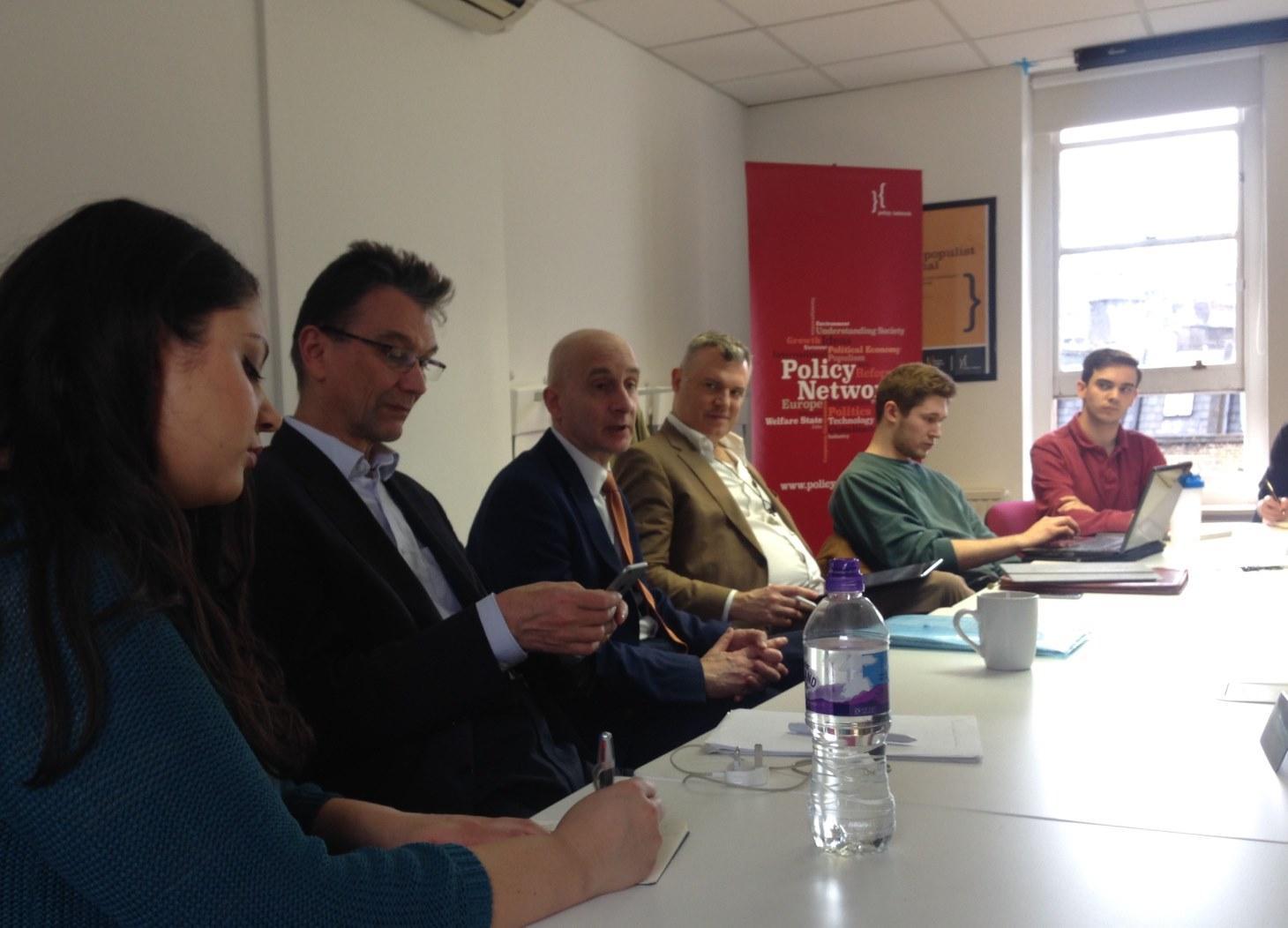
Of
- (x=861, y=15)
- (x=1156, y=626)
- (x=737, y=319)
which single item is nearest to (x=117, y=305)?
(x=1156, y=626)

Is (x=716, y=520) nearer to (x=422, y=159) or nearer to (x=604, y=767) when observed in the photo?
(x=422, y=159)

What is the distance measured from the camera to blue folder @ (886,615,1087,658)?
6.84ft

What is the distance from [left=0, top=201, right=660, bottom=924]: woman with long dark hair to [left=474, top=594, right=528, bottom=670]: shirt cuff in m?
0.49

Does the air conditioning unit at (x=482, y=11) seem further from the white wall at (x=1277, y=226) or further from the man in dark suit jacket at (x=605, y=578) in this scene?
the white wall at (x=1277, y=226)

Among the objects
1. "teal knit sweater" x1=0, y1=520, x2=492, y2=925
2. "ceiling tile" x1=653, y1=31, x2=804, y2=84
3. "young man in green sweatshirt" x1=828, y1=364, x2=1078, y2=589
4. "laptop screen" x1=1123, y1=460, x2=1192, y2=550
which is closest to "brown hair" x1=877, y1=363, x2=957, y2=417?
"young man in green sweatshirt" x1=828, y1=364, x2=1078, y2=589

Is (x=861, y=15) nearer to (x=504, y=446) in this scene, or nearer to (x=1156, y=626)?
(x=504, y=446)

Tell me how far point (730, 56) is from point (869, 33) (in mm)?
633

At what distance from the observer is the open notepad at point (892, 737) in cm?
147

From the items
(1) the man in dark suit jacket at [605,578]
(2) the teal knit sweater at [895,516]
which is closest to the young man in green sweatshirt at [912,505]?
(2) the teal knit sweater at [895,516]

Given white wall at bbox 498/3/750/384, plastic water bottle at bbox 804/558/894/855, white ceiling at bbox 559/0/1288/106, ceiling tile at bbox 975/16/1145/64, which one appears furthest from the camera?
ceiling tile at bbox 975/16/1145/64

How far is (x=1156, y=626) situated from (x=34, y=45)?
2.62 meters

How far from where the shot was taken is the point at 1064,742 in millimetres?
1527

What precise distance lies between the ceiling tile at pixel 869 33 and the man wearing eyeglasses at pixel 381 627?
3.47 meters

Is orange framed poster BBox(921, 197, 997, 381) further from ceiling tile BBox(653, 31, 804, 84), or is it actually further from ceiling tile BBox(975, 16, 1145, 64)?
Answer: ceiling tile BBox(653, 31, 804, 84)
